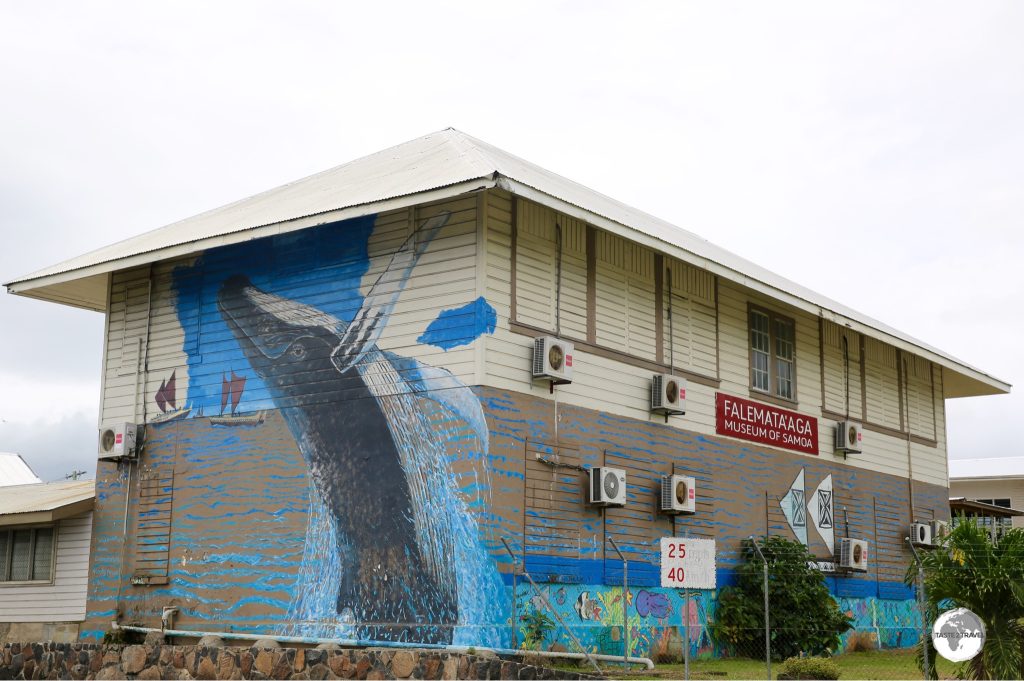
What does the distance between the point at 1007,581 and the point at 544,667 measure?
5801 mm

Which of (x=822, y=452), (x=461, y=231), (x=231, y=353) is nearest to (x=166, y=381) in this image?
(x=231, y=353)

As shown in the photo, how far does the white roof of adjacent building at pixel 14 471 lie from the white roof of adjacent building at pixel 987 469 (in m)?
32.9

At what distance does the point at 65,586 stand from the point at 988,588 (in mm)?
15719

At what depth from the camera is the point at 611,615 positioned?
18.4 metres

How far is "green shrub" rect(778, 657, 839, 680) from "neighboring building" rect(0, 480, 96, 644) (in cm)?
1260

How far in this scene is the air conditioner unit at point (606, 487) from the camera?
18203mm

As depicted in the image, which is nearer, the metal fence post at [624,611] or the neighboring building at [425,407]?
the metal fence post at [624,611]

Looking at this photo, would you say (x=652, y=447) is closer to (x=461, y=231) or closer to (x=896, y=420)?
(x=461, y=231)

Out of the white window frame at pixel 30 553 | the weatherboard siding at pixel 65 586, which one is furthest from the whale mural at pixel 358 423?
the white window frame at pixel 30 553

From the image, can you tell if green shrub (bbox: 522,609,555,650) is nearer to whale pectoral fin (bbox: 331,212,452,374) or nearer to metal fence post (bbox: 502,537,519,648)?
metal fence post (bbox: 502,537,519,648)

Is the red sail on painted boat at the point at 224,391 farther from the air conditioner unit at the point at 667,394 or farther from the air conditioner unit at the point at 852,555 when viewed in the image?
the air conditioner unit at the point at 852,555

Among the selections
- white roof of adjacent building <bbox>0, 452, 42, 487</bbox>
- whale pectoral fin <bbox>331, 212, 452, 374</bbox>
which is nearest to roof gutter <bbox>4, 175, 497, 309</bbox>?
whale pectoral fin <bbox>331, 212, 452, 374</bbox>

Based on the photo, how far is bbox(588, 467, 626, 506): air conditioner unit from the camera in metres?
18.2

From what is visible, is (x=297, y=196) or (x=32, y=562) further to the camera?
→ (x=32, y=562)
